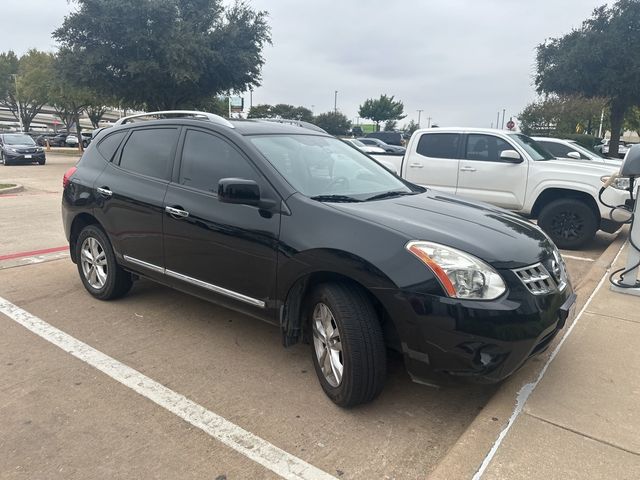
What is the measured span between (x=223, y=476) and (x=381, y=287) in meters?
1.23

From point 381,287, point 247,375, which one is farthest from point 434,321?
point 247,375

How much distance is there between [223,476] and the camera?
2.47 m

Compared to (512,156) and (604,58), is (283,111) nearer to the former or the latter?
(604,58)

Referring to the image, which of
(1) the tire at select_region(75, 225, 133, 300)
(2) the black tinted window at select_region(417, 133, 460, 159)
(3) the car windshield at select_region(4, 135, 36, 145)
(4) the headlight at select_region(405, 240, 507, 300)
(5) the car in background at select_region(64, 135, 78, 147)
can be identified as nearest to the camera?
(4) the headlight at select_region(405, 240, 507, 300)

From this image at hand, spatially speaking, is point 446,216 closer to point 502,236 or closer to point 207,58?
point 502,236

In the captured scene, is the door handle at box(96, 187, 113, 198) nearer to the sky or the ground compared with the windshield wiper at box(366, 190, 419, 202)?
nearer to the ground

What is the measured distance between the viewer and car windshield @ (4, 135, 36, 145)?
24.1 m

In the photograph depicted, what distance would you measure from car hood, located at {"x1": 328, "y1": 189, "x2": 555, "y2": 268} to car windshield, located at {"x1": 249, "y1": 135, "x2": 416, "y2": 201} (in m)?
0.25

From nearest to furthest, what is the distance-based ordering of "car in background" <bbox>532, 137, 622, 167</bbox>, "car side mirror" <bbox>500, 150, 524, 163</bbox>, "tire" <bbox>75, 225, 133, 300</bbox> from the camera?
1. "tire" <bbox>75, 225, 133, 300</bbox>
2. "car side mirror" <bbox>500, 150, 524, 163</bbox>
3. "car in background" <bbox>532, 137, 622, 167</bbox>

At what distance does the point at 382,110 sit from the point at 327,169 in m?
71.4

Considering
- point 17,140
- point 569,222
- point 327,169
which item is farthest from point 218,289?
point 17,140

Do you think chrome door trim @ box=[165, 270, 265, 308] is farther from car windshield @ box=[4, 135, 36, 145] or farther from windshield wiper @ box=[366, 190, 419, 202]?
car windshield @ box=[4, 135, 36, 145]

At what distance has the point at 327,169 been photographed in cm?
385

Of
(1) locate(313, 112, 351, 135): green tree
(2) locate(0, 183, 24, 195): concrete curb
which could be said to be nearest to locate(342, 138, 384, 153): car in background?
(2) locate(0, 183, 24, 195): concrete curb
